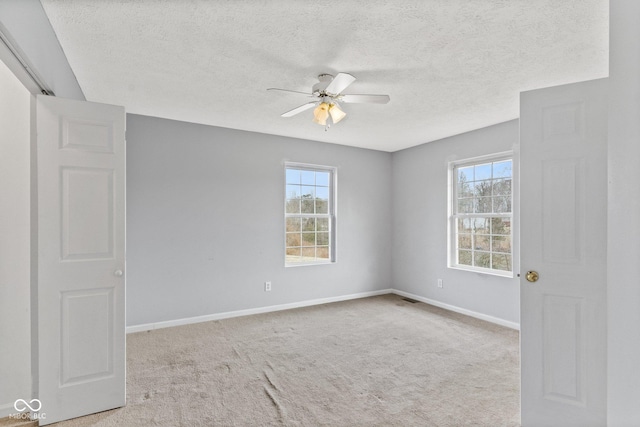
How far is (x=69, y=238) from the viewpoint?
2025 millimetres

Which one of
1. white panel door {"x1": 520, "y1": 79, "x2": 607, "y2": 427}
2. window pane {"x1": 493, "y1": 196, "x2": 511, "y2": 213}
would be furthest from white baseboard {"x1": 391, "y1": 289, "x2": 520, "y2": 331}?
white panel door {"x1": 520, "y1": 79, "x2": 607, "y2": 427}

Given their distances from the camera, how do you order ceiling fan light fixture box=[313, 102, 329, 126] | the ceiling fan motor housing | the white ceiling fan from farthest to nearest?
ceiling fan light fixture box=[313, 102, 329, 126]
the ceiling fan motor housing
the white ceiling fan

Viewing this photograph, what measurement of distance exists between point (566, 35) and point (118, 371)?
364 centimetres

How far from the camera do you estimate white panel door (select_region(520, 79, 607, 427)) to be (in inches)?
67.1

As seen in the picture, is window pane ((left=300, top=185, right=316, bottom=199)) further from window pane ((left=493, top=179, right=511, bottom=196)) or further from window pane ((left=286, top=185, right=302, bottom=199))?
window pane ((left=493, top=179, right=511, bottom=196))

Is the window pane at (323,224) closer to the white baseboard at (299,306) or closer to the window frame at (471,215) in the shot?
the white baseboard at (299,306)

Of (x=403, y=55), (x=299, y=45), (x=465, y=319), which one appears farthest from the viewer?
(x=465, y=319)

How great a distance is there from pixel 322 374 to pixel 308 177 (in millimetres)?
2899

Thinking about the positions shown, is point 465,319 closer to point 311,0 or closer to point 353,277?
point 353,277

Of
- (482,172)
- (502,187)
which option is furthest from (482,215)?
(482,172)

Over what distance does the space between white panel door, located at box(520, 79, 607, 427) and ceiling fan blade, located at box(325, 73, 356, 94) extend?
1095 mm

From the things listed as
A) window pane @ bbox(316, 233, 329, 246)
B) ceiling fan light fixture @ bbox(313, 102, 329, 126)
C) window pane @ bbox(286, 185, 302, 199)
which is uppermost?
ceiling fan light fixture @ bbox(313, 102, 329, 126)

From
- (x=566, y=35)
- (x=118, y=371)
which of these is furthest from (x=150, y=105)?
(x=566, y=35)

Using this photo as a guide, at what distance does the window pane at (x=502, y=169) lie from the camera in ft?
13.0
